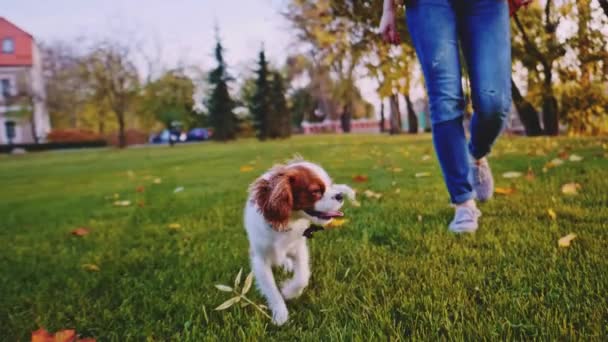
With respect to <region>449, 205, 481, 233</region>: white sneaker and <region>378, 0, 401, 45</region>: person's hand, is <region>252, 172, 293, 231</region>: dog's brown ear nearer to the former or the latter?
<region>449, 205, 481, 233</region>: white sneaker

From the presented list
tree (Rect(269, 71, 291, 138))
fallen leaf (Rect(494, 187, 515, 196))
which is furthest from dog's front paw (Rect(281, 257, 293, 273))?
tree (Rect(269, 71, 291, 138))

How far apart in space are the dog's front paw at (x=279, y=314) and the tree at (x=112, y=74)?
33781mm

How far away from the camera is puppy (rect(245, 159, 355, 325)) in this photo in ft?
5.80

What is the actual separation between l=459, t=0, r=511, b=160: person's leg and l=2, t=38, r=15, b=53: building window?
4217cm

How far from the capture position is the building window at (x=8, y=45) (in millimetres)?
36200

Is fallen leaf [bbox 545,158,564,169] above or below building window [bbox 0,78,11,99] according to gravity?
below

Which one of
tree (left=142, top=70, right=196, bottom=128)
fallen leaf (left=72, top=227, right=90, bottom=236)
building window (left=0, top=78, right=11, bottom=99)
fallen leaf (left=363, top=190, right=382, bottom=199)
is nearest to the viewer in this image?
fallen leaf (left=72, top=227, right=90, bottom=236)

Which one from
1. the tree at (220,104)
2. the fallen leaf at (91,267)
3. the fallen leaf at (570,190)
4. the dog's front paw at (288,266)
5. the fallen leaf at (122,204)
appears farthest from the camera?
the tree at (220,104)

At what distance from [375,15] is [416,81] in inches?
281

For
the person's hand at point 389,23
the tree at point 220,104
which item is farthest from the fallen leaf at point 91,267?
the tree at point 220,104

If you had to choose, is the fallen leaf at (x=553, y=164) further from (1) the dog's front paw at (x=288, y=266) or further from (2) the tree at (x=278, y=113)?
(2) the tree at (x=278, y=113)

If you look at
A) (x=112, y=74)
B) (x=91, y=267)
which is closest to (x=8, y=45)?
(x=112, y=74)

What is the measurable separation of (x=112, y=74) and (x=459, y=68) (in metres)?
33.5

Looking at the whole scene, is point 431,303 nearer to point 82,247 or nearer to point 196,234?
point 196,234
